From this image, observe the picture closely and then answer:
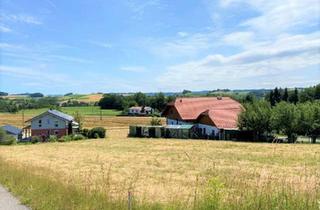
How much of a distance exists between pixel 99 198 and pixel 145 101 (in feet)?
452

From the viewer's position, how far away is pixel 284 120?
52.1 m

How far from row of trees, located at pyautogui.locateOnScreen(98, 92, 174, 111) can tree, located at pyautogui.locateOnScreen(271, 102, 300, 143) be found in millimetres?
81604

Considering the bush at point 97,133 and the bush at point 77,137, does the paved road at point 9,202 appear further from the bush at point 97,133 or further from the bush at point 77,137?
the bush at point 97,133

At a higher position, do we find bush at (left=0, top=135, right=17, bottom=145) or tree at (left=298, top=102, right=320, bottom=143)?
tree at (left=298, top=102, right=320, bottom=143)

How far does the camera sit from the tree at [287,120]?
51.3 meters

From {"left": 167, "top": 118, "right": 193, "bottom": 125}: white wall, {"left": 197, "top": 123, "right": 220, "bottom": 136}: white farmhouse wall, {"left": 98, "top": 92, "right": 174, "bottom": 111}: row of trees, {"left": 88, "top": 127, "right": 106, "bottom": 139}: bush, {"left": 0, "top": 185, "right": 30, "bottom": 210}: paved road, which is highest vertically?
{"left": 98, "top": 92, "right": 174, "bottom": 111}: row of trees

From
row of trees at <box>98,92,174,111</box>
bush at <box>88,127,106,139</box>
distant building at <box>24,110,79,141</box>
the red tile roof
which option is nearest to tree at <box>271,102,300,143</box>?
the red tile roof

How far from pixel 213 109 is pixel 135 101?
281 ft

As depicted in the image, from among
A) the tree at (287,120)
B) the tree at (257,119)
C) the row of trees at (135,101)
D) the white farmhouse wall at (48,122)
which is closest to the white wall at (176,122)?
the tree at (257,119)

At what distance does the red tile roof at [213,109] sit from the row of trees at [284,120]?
4309mm

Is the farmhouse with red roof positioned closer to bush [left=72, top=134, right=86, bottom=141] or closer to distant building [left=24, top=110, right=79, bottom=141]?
bush [left=72, top=134, right=86, bottom=141]

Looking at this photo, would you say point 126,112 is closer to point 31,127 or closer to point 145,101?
point 145,101

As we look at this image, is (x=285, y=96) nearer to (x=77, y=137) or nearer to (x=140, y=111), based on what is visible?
(x=140, y=111)

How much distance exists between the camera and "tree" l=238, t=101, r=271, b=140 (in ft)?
176
